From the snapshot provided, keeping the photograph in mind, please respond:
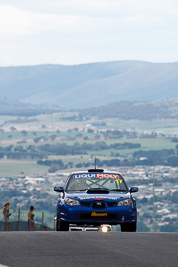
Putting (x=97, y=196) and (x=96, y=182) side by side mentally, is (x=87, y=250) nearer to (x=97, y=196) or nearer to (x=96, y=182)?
(x=97, y=196)

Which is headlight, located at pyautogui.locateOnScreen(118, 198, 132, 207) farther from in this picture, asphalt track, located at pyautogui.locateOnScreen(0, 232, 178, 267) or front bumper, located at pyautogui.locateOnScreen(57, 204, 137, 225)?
asphalt track, located at pyautogui.locateOnScreen(0, 232, 178, 267)

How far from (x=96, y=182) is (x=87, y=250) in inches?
242

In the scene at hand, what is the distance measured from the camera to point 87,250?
498 inches

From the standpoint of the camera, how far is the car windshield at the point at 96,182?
18.6 meters

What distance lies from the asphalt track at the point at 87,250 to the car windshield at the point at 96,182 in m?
2.51

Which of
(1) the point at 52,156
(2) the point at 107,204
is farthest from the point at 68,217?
(1) the point at 52,156

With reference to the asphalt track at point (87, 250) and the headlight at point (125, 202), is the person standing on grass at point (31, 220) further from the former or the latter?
the asphalt track at point (87, 250)

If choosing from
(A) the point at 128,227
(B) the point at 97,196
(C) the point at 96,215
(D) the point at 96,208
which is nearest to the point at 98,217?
(C) the point at 96,215

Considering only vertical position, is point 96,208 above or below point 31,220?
above

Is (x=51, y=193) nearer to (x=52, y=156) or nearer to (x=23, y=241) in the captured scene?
(x=52, y=156)

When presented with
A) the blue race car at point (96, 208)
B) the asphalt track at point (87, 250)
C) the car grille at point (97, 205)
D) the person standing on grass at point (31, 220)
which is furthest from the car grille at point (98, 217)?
the person standing on grass at point (31, 220)

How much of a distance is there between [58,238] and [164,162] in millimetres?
145257

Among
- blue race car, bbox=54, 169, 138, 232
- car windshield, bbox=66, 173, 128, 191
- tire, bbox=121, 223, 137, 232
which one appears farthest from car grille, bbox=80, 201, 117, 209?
car windshield, bbox=66, 173, 128, 191

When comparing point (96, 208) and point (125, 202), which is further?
point (125, 202)
